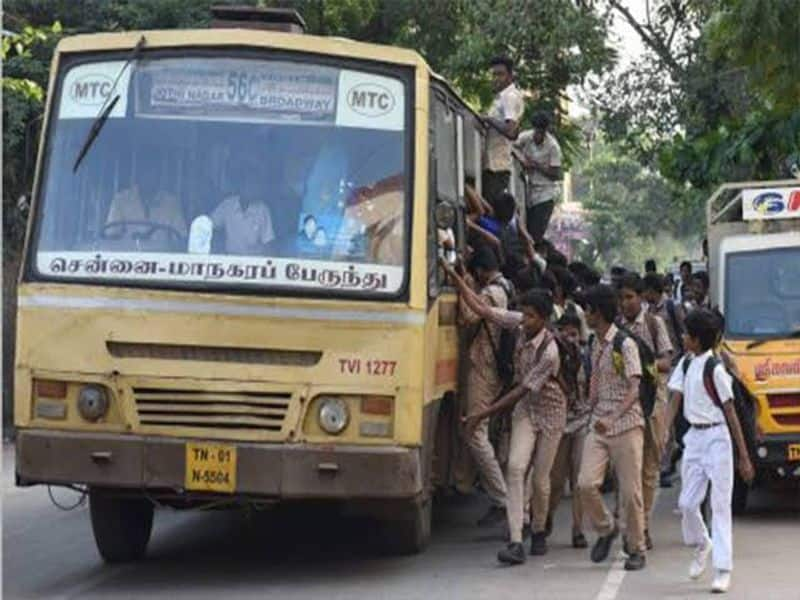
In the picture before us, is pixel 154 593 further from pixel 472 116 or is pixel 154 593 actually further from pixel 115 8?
pixel 115 8

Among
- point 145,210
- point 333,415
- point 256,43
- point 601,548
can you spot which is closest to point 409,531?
point 601,548

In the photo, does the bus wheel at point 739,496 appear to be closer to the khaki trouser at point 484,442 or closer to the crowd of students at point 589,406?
the crowd of students at point 589,406

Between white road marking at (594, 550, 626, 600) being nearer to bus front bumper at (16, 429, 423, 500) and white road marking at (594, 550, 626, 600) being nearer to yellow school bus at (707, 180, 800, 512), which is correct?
bus front bumper at (16, 429, 423, 500)

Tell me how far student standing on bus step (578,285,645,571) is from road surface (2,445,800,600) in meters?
0.43

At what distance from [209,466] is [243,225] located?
1387mm

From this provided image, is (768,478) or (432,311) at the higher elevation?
(432,311)

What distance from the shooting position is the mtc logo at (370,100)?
376 inches

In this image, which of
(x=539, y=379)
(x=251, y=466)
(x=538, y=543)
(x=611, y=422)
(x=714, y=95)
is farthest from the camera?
(x=714, y=95)

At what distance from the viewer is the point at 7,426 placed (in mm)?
18828

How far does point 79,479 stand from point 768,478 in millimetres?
6262

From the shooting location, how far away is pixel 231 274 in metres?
9.23

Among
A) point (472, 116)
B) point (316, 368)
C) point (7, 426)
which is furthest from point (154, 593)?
point (7, 426)

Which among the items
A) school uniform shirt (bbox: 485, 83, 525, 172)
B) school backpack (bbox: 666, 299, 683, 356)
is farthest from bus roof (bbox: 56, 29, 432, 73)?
school backpack (bbox: 666, 299, 683, 356)

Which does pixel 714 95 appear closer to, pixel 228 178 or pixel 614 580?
pixel 614 580
